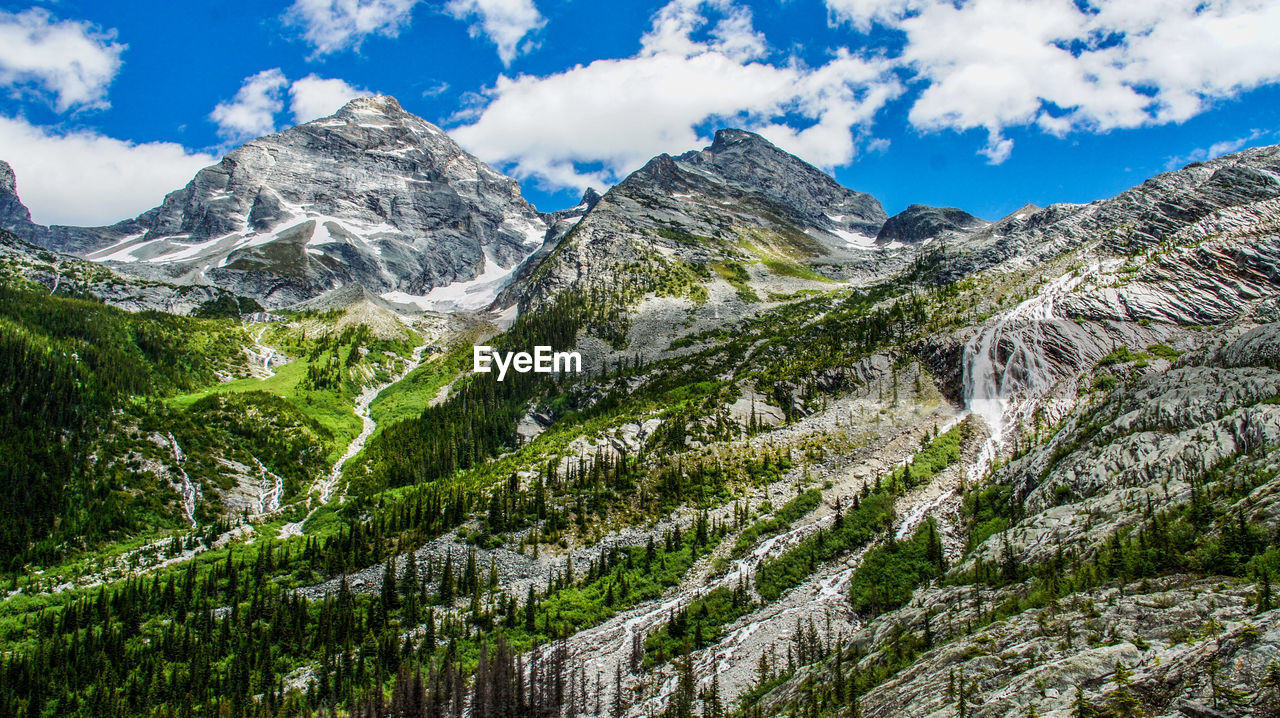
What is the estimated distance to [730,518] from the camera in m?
84.7

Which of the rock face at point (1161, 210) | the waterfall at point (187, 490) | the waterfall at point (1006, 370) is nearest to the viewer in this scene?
the waterfall at point (1006, 370)

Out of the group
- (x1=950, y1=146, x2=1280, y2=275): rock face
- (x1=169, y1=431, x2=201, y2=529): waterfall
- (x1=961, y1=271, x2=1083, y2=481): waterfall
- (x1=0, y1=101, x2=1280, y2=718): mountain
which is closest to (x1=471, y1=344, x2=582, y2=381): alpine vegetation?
(x1=0, y1=101, x2=1280, y2=718): mountain

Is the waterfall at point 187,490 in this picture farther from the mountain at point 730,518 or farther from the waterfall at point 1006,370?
the waterfall at point 1006,370

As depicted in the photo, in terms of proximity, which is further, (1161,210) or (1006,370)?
(1161,210)

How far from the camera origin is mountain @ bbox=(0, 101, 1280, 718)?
119 feet

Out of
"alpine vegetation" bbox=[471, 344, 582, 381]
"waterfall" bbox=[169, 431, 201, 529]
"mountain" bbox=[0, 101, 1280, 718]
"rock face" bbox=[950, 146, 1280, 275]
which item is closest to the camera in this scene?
"mountain" bbox=[0, 101, 1280, 718]

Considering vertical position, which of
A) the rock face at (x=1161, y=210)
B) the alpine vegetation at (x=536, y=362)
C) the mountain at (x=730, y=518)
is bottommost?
the mountain at (x=730, y=518)

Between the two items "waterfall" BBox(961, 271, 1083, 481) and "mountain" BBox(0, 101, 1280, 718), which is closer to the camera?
"mountain" BBox(0, 101, 1280, 718)

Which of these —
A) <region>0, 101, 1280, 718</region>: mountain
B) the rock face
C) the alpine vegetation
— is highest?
the rock face

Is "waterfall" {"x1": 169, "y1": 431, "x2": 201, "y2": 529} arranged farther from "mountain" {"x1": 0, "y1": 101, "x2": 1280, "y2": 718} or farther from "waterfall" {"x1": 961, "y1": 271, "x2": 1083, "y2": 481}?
"waterfall" {"x1": 961, "y1": 271, "x2": 1083, "y2": 481}

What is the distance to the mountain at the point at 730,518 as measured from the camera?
36.4 metres

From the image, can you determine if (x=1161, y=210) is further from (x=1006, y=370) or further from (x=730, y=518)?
(x=730, y=518)

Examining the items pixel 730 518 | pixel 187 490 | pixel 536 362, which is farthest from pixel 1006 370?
pixel 187 490

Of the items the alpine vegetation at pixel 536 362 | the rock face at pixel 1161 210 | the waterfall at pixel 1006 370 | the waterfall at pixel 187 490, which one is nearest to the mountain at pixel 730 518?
the waterfall at pixel 187 490
